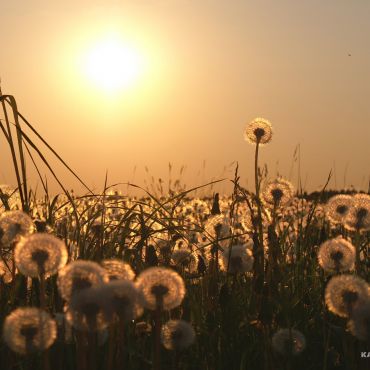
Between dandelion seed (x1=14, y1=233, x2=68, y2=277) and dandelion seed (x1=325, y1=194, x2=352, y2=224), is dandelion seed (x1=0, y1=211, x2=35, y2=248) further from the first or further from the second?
dandelion seed (x1=325, y1=194, x2=352, y2=224)

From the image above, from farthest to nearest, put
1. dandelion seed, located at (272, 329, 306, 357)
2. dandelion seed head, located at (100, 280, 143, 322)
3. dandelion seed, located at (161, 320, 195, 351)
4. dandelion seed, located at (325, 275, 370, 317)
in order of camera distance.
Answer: dandelion seed, located at (272, 329, 306, 357)
dandelion seed, located at (161, 320, 195, 351)
dandelion seed, located at (325, 275, 370, 317)
dandelion seed head, located at (100, 280, 143, 322)

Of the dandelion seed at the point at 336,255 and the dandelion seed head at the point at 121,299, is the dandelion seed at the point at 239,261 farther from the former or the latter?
the dandelion seed head at the point at 121,299

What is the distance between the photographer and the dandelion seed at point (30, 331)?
5.35 feet

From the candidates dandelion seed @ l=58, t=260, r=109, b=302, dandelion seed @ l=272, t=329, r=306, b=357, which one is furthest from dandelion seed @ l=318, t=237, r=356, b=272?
dandelion seed @ l=58, t=260, r=109, b=302

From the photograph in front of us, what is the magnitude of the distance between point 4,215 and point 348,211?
1.69 meters

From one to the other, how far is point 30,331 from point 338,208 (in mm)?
2415

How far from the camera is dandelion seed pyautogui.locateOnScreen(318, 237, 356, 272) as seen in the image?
2.70 meters

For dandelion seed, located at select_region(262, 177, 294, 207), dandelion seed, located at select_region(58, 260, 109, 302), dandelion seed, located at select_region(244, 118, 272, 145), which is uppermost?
dandelion seed, located at select_region(244, 118, 272, 145)

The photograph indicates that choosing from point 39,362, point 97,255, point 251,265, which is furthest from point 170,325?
point 97,255

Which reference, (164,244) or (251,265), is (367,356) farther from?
(164,244)

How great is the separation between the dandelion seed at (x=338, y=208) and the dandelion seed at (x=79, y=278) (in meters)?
2.24

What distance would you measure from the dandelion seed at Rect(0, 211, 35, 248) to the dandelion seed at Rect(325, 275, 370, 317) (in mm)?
1210

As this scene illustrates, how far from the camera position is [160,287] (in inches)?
67.9

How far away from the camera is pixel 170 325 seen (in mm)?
2123
